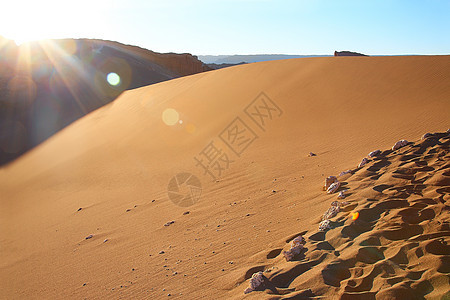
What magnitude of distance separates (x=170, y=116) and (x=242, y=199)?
23.1 ft

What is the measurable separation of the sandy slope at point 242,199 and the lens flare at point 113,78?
12.7 metres

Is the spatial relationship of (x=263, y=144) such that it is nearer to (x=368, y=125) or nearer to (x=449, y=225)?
(x=368, y=125)

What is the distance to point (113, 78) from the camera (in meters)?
23.0

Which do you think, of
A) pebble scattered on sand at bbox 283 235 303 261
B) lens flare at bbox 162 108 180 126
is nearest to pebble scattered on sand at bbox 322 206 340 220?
pebble scattered on sand at bbox 283 235 303 261

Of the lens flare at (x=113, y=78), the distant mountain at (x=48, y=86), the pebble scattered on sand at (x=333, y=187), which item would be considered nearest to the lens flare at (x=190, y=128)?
the pebble scattered on sand at (x=333, y=187)

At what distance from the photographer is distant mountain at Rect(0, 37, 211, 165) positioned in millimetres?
15008

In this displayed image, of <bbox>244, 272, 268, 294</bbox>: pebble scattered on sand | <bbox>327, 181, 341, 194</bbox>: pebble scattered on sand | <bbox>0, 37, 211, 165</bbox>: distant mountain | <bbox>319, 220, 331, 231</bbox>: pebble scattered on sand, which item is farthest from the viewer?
<bbox>0, 37, 211, 165</bbox>: distant mountain

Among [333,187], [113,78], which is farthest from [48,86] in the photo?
[333,187]

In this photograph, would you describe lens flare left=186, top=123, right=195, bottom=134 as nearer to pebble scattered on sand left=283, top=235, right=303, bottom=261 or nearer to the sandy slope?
the sandy slope

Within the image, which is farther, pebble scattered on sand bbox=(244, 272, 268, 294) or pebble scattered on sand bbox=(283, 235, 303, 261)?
pebble scattered on sand bbox=(283, 235, 303, 261)

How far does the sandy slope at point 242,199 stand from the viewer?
2.28m

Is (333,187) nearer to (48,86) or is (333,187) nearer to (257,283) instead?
(257,283)

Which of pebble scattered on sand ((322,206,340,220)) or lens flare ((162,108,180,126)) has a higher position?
lens flare ((162,108,180,126))

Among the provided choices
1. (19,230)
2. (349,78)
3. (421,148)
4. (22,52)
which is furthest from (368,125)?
(22,52)
